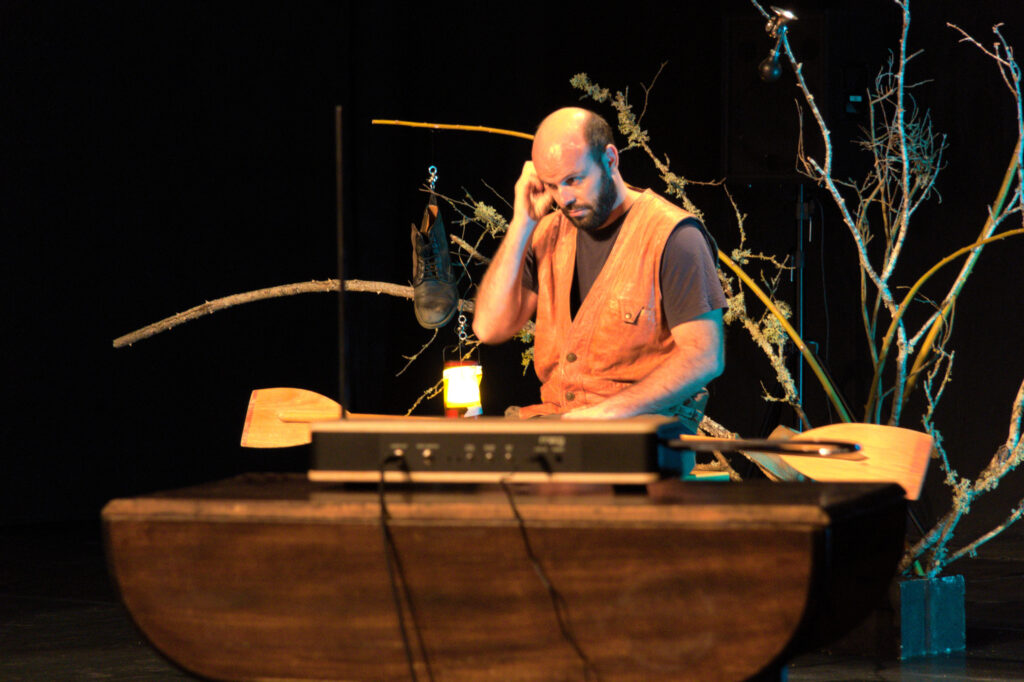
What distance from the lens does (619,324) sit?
2.23m

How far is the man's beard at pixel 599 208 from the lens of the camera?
2.24m

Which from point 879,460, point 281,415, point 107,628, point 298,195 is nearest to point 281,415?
point 281,415

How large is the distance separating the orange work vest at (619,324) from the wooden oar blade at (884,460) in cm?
48

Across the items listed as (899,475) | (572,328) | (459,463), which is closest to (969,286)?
(572,328)

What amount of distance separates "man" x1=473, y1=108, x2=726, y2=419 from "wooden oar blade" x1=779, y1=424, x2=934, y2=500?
361 millimetres

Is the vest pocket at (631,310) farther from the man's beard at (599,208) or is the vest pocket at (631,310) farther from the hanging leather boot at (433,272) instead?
the hanging leather boot at (433,272)

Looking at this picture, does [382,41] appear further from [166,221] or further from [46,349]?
[46,349]

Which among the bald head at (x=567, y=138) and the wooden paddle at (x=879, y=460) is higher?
the bald head at (x=567, y=138)

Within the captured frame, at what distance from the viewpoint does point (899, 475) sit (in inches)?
67.2

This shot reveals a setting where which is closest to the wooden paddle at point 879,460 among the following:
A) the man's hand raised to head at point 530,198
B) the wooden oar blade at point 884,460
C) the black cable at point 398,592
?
the wooden oar blade at point 884,460

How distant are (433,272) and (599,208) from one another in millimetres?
1145

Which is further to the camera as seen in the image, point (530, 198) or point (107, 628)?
point (107, 628)

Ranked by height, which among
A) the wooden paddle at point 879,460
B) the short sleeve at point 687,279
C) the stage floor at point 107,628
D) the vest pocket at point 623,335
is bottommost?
the stage floor at point 107,628

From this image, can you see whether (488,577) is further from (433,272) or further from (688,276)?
(433,272)
